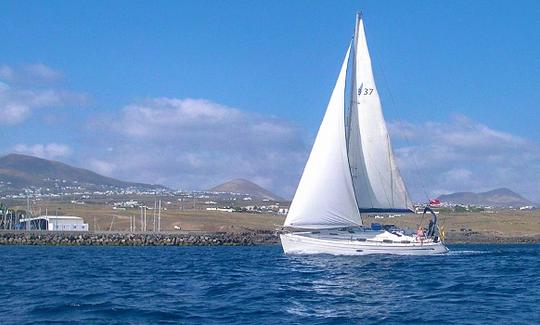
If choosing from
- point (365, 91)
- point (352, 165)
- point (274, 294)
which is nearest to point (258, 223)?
point (365, 91)

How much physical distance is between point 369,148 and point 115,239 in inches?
2037

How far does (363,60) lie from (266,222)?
93.9 meters

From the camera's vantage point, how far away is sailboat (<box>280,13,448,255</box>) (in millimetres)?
55594

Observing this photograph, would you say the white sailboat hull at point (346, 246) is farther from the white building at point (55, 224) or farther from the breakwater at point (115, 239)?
the white building at point (55, 224)

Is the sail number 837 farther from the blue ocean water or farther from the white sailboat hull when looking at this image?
the blue ocean water

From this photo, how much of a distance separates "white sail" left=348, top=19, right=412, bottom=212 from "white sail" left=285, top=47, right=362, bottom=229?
247 centimetres

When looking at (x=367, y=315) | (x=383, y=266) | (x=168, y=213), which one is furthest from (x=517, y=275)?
(x=168, y=213)

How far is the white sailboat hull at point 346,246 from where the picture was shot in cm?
5503

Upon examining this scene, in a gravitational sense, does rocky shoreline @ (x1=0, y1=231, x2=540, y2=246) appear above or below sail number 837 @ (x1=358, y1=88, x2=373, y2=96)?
below

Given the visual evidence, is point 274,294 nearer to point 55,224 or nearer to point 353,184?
point 353,184

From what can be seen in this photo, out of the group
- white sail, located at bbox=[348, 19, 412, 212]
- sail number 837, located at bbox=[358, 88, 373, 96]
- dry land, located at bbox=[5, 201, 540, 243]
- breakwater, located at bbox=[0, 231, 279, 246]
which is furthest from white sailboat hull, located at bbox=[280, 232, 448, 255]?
dry land, located at bbox=[5, 201, 540, 243]

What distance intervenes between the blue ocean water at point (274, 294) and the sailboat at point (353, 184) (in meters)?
10.1

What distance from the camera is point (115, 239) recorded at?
104 m

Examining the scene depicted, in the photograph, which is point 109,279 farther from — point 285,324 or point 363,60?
point 363,60
